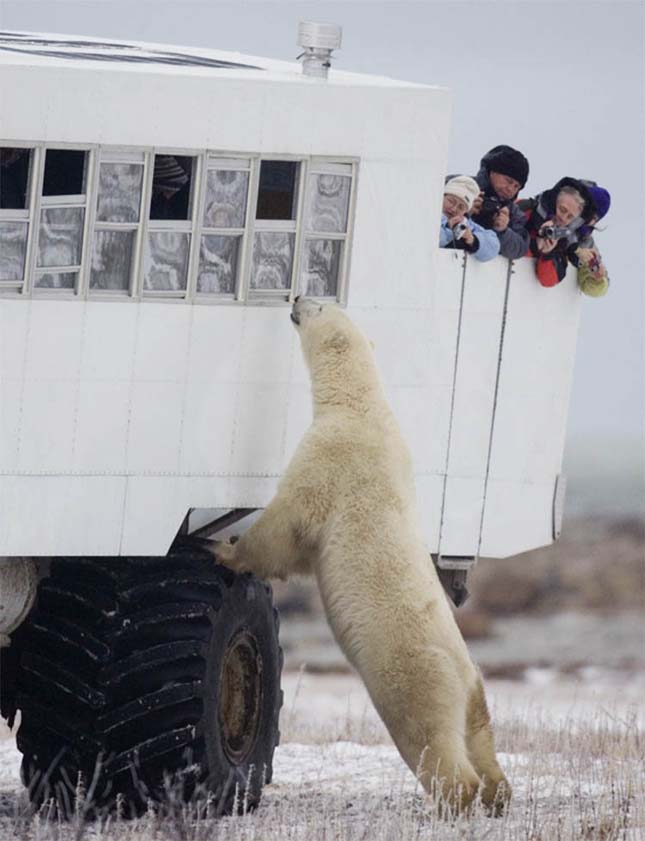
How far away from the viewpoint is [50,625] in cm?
1266

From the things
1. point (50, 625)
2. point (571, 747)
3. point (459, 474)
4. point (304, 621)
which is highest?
point (459, 474)

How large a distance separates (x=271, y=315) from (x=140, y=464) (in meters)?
1.03

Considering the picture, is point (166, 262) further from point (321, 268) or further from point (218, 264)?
point (321, 268)

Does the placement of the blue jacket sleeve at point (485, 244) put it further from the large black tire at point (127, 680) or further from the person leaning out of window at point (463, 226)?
the large black tire at point (127, 680)

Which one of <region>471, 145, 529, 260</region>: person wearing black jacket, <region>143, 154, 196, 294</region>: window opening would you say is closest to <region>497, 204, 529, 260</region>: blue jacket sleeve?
<region>471, 145, 529, 260</region>: person wearing black jacket

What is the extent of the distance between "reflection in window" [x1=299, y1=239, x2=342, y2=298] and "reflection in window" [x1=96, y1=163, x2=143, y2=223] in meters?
0.96

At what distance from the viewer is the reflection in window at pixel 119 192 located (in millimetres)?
11953

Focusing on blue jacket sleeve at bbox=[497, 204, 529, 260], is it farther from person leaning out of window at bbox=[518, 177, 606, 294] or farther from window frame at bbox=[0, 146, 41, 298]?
window frame at bbox=[0, 146, 41, 298]

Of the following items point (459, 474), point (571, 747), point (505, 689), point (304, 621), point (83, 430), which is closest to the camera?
point (83, 430)

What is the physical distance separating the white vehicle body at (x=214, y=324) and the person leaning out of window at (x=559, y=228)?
0.57ft

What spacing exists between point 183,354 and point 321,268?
890mm

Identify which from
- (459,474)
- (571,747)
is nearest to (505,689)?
(571,747)

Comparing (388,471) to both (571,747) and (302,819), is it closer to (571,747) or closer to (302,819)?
(302,819)

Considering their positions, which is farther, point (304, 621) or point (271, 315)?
point (304, 621)
